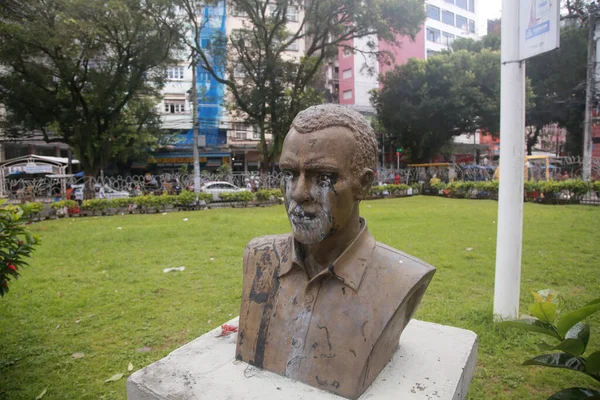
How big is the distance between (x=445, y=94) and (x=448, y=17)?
17.3 metres

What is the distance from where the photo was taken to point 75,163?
99.6ft

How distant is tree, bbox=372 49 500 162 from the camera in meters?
25.0

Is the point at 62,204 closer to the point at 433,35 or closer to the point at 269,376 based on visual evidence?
the point at 269,376

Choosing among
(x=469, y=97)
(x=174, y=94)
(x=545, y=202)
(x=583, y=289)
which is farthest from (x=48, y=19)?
(x=469, y=97)

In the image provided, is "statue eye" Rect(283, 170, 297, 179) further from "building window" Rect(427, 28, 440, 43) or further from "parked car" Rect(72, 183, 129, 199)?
"building window" Rect(427, 28, 440, 43)

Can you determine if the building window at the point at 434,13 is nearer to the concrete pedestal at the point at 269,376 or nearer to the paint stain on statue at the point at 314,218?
the concrete pedestal at the point at 269,376

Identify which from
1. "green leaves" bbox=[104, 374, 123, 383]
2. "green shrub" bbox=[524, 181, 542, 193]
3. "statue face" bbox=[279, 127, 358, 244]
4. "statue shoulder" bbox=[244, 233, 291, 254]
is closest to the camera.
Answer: "statue face" bbox=[279, 127, 358, 244]

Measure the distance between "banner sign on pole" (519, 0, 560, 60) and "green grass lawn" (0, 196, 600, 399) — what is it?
2449mm

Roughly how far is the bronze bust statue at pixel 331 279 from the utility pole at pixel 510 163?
2120 mm

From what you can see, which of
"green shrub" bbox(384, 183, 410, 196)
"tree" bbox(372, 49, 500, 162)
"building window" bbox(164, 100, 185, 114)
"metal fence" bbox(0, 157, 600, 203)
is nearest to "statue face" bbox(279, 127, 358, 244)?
"metal fence" bbox(0, 157, 600, 203)

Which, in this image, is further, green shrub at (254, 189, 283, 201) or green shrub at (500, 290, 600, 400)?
green shrub at (254, 189, 283, 201)

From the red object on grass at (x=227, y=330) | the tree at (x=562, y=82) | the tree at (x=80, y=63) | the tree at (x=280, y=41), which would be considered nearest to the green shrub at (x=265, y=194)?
the tree at (x=280, y=41)

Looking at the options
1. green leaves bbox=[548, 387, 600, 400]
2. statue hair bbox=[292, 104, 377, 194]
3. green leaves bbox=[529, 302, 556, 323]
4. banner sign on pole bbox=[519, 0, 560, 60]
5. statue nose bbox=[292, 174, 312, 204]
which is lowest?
green leaves bbox=[548, 387, 600, 400]

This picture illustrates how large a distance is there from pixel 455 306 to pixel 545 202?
12.2 meters
